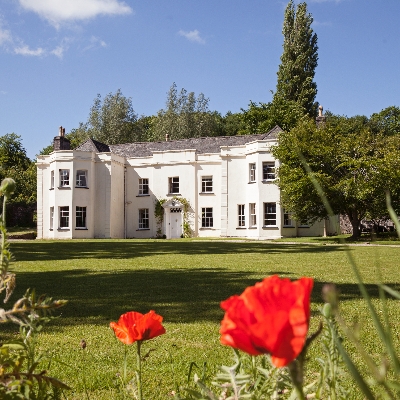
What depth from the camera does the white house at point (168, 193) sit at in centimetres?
3300

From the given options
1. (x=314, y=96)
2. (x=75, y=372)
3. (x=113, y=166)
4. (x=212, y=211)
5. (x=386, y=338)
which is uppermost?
(x=314, y=96)

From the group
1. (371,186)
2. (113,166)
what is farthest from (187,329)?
(113,166)

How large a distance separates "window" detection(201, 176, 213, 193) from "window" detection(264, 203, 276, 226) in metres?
4.52

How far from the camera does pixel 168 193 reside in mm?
36094

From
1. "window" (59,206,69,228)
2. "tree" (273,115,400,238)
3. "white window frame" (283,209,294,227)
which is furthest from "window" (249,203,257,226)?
"window" (59,206,69,228)

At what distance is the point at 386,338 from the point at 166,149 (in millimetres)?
38573

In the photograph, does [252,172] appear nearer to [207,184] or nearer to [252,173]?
[252,173]

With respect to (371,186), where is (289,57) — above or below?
above

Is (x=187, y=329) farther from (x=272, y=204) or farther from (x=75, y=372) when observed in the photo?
(x=272, y=204)

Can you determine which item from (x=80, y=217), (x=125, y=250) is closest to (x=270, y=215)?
(x=80, y=217)

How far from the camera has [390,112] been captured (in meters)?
64.2

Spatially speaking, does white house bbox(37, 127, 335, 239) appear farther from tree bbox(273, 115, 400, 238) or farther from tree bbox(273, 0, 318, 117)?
tree bbox(273, 0, 318, 117)

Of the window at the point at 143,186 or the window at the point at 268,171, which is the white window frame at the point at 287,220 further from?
the window at the point at 143,186

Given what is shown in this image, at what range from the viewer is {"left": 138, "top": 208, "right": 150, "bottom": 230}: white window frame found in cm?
3684
